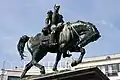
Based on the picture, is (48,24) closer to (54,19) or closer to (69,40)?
(54,19)

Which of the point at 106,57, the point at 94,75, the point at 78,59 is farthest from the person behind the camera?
the point at 106,57

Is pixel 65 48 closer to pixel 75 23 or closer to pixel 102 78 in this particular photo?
pixel 75 23

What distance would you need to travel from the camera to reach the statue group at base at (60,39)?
17.4 meters

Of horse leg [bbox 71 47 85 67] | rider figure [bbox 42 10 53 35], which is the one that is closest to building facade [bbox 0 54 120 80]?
rider figure [bbox 42 10 53 35]

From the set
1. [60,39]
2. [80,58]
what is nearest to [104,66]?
[60,39]

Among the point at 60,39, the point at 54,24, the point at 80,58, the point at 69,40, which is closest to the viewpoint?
the point at 80,58

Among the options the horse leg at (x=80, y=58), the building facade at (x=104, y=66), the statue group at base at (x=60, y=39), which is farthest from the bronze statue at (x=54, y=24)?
the building facade at (x=104, y=66)

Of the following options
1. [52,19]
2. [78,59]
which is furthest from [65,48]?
[52,19]

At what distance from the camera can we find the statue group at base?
17.4m

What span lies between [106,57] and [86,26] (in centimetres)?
3367

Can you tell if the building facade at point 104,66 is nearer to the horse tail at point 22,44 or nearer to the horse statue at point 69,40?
the horse tail at point 22,44

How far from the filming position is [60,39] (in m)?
18.1

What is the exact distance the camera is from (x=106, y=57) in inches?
2002

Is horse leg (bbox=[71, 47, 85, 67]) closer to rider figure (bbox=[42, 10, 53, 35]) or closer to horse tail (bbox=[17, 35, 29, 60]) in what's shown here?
rider figure (bbox=[42, 10, 53, 35])
